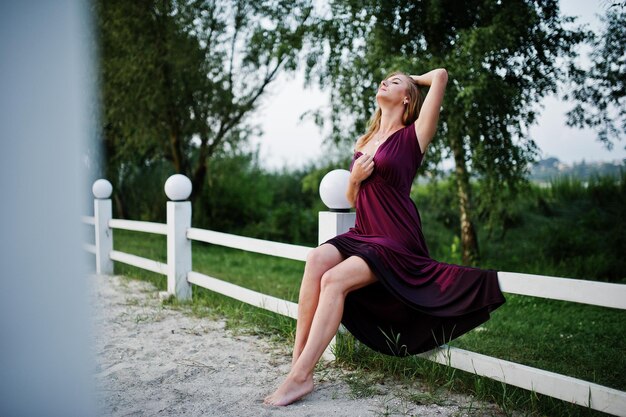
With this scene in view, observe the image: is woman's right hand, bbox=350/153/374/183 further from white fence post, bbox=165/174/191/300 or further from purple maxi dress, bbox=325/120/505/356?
white fence post, bbox=165/174/191/300

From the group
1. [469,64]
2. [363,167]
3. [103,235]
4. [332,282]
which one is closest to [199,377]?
[332,282]

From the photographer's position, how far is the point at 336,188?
3035 millimetres

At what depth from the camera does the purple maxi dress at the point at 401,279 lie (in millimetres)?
2471

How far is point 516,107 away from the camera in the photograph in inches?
255

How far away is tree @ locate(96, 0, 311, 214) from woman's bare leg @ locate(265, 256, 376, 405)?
6499 mm

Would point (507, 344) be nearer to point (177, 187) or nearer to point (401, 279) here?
point (401, 279)

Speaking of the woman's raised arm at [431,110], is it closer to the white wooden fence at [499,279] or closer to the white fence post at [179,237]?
the white wooden fence at [499,279]

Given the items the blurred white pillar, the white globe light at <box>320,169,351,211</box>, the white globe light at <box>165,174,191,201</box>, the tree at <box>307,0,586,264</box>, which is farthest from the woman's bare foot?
the tree at <box>307,0,586,264</box>

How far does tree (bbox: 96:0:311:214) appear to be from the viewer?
9211mm

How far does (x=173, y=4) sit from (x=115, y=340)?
7.45 meters

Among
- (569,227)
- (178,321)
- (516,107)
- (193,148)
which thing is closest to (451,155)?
(516,107)

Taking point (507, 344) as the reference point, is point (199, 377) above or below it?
above

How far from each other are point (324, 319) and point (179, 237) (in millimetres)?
2516

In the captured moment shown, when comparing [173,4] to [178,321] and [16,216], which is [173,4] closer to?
[178,321]
